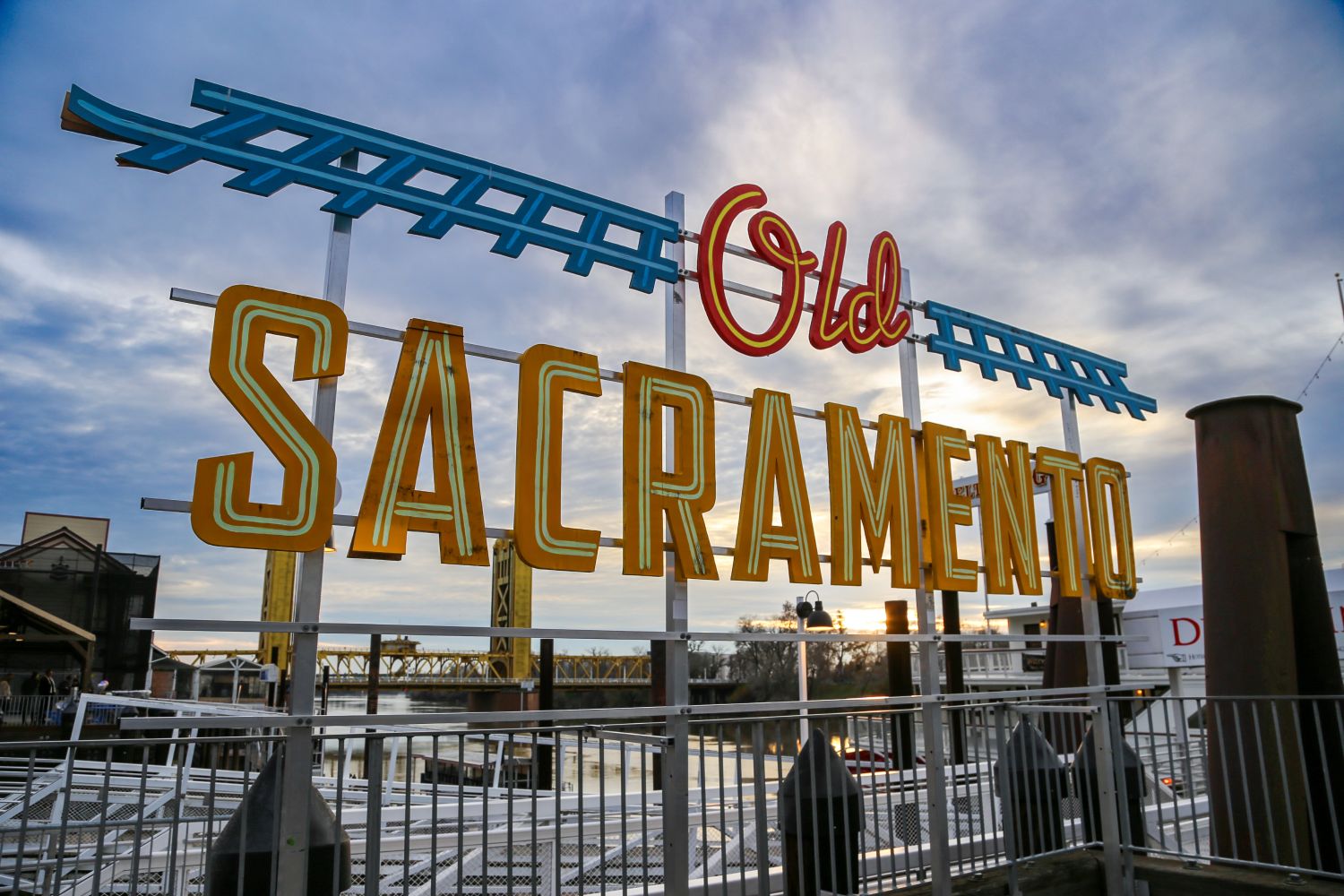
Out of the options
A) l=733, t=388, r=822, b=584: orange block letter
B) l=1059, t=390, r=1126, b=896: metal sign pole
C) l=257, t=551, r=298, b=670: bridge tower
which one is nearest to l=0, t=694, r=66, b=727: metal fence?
l=257, t=551, r=298, b=670: bridge tower

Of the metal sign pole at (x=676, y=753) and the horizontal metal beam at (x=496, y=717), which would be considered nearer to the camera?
the horizontal metal beam at (x=496, y=717)

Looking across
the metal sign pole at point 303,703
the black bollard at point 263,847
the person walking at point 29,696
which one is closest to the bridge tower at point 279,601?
the person walking at point 29,696

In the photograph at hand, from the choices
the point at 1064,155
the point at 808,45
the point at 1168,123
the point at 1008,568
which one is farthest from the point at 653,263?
the point at 1168,123

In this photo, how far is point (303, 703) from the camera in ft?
14.2

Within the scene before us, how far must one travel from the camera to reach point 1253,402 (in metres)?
8.30

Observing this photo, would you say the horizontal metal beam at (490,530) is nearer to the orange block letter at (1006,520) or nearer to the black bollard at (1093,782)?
the orange block letter at (1006,520)

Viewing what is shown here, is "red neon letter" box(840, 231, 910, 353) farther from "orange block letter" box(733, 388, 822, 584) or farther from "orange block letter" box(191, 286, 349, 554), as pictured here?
"orange block letter" box(191, 286, 349, 554)

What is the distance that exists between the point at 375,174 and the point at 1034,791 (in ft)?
24.7

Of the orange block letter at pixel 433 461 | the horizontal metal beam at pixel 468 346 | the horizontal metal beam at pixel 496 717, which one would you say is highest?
the horizontal metal beam at pixel 468 346

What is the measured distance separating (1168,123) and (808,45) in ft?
20.7

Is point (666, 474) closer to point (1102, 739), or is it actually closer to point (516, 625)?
point (1102, 739)

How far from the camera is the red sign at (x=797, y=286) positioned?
630 centimetres

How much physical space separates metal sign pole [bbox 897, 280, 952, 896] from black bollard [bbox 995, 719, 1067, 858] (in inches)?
38.7

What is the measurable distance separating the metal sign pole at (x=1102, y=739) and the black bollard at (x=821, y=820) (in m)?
3.08
